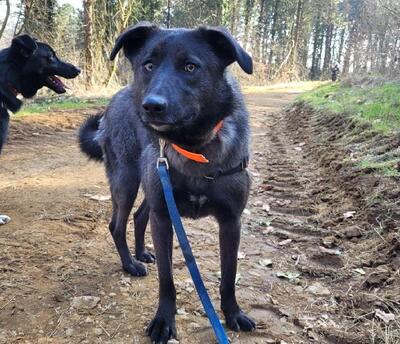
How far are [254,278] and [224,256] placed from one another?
0.64 m

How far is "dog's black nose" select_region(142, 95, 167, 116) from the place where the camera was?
201 centimetres

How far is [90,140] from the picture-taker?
3.77 m

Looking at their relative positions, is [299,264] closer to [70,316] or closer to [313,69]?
[70,316]

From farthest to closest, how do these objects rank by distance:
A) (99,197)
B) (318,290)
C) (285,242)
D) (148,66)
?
(99,197)
(285,242)
(318,290)
(148,66)

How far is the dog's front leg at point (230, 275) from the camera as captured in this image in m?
2.56

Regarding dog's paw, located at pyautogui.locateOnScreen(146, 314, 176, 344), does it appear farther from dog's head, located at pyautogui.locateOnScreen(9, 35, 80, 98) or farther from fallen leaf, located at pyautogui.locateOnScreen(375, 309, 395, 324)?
dog's head, located at pyautogui.locateOnScreen(9, 35, 80, 98)

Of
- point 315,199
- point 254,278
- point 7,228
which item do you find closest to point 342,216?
point 315,199

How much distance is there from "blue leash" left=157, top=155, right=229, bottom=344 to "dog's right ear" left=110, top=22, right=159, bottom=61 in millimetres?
689

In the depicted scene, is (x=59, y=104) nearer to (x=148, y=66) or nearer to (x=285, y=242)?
(x=285, y=242)

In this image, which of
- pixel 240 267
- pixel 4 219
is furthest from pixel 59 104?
pixel 240 267

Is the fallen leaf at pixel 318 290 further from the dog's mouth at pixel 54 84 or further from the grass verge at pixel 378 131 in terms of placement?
the dog's mouth at pixel 54 84

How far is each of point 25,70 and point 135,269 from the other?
11.7 feet

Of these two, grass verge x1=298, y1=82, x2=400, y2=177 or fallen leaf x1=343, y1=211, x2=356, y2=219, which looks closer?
fallen leaf x1=343, y1=211, x2=356, y2=219

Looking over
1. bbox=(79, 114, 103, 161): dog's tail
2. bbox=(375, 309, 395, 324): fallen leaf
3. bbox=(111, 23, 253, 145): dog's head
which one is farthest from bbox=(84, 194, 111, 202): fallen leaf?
bbox=(375, 309, 395, 324): fallen leaf
